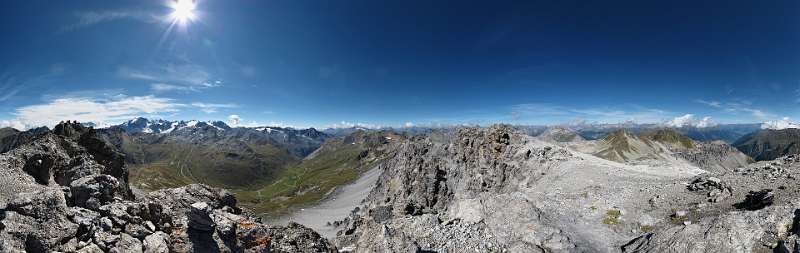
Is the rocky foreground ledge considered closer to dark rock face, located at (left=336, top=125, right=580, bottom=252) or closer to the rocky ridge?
dark rock face, located at (left=336, top=125, right=580, bottom=252)

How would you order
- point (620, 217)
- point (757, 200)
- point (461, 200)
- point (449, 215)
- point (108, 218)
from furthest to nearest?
point (461, 200)
point (449, 215)
point (620, 217)
point (757, 200)
point (108, 218)

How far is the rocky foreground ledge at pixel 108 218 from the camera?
12.1m

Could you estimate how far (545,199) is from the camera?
36875 millimetres

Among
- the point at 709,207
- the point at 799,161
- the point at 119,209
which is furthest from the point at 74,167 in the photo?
the point at 799,161

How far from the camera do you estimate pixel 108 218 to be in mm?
13859

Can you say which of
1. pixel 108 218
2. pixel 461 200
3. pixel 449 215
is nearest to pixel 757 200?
pixel 461 200

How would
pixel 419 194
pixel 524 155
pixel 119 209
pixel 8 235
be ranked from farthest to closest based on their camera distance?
pixel 419 194, pixel 524 155, pixel 119 209, pixel 8 235

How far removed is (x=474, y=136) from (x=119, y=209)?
7614 cm

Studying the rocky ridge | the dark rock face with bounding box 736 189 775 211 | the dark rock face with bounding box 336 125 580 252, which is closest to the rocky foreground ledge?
the dark rock face with bounding box 336 125 580 252

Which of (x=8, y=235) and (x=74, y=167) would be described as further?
(x=74, y=167)

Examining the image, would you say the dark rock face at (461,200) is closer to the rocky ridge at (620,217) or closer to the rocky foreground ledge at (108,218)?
the rocky ridge at (620,217)

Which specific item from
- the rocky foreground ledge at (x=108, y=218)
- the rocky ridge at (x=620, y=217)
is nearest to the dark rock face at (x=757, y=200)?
the rocky ridge at (x=620, y=217)

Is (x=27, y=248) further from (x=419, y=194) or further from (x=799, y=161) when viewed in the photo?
(x=419, y=194)

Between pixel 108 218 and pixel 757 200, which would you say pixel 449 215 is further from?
pixel 108 218
